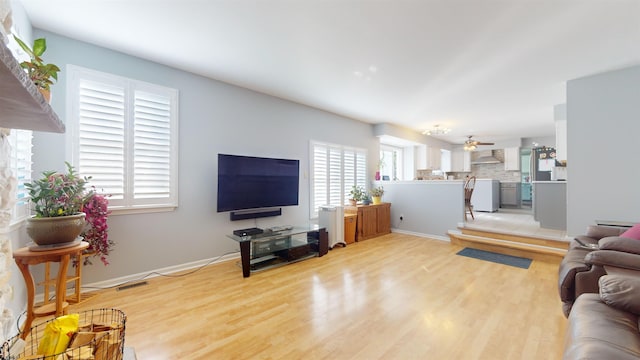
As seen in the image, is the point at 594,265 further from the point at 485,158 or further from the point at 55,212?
the point at 485,158

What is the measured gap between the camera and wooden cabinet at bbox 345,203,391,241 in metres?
4.96

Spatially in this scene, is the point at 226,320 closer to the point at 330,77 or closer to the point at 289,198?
the point at 289,198

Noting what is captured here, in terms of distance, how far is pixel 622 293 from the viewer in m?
1.31

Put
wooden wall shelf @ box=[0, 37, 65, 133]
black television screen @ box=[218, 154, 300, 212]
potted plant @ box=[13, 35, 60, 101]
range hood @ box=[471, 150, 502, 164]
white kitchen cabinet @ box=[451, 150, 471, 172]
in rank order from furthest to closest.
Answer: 1. white kitchen cabinet @ box=[451, 150, 471, 172]
2. range hood @ box=[471, 150, 502, 164]
3. black television screen @ box=[218, 154, 300, 212]
4. potted plant @ box=[13, 35, 60, 101]
5. wooden wall shelf @ box=[0, 37, 65, 133]

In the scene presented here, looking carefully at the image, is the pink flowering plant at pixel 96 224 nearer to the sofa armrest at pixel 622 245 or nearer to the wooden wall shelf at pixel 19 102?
the wooden wall shelf at pixel 19 102

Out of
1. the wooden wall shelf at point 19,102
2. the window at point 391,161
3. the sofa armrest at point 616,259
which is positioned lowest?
the sofa armrest at point 616,259

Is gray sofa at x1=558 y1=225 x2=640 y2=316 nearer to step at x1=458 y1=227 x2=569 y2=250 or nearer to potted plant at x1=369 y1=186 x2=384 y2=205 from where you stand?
step at x1=458 y1=227 x2=569 y2=250

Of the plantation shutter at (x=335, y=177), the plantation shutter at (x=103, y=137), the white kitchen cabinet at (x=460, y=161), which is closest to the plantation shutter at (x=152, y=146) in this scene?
the plantation shutter at (x=103, y=137)

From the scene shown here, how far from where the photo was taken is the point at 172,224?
3160 millimetres

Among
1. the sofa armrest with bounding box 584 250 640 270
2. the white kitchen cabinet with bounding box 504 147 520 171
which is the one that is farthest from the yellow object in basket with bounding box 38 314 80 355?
the white kitchen cabinet with bounding box 504 147 520 171

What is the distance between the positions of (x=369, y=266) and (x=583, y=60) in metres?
3.56

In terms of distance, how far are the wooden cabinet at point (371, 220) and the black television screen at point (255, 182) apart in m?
1.44

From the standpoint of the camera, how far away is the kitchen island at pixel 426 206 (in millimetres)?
4934

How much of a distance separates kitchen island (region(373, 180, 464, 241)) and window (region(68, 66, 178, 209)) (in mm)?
4429
